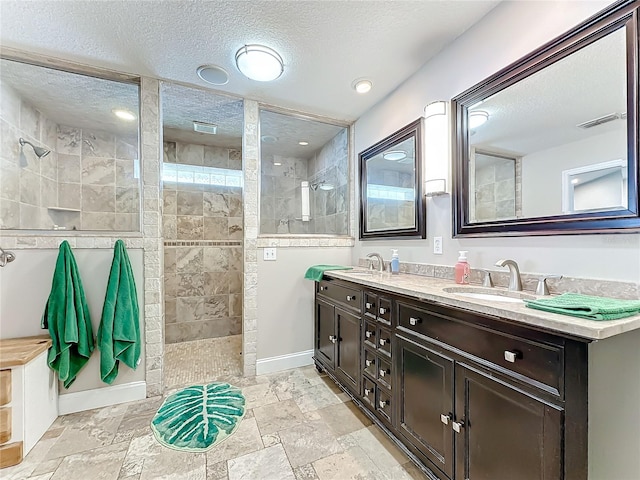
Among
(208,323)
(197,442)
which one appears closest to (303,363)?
(197,442)

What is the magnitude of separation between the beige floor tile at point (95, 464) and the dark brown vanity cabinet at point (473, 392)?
4.56ft

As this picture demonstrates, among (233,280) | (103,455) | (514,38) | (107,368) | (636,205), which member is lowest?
(103,455)

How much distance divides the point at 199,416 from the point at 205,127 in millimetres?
2600

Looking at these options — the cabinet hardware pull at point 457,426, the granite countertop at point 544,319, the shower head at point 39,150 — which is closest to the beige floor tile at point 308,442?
the cabinet hardware pull at point 457,426

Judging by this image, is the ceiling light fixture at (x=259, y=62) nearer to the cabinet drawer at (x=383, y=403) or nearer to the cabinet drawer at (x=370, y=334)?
the cabinet drawer at (x=370, y=334)

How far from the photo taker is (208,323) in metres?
3.40

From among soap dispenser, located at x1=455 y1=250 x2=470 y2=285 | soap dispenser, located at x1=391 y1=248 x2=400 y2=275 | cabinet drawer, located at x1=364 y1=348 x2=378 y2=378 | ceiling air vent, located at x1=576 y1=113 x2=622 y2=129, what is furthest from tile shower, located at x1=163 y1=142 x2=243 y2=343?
ceiling air vent, located at x1=576 y1=113 x2=622 y2=129

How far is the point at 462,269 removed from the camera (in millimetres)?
1603

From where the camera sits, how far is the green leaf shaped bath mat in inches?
63.6

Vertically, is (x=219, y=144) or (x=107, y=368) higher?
(x=219, y=144)


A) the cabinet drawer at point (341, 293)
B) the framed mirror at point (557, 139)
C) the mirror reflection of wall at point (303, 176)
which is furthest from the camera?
the mirror reflection of wall at point (303, 176)

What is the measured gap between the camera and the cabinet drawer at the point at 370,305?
1.66m

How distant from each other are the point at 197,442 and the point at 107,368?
0.83m

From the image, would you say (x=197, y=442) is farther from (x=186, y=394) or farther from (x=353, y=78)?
(x=353, y=78)
